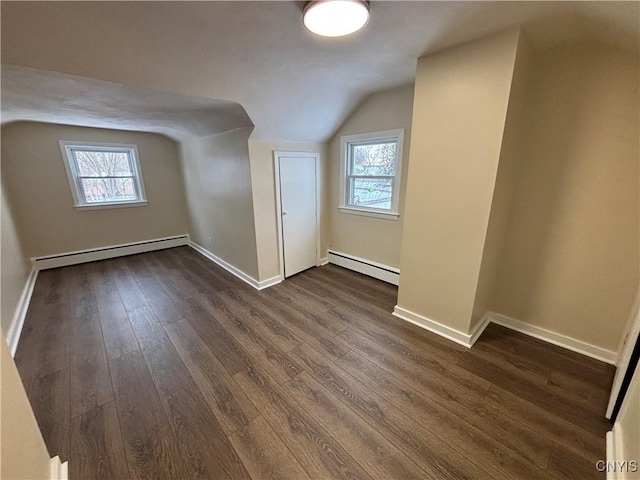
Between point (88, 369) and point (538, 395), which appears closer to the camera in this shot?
point (538, 395)

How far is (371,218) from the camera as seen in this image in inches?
133

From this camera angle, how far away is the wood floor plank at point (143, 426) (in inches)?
52.9

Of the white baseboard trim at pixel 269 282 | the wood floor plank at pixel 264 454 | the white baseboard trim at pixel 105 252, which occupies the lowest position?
the wood floor plank at pixel 264 454

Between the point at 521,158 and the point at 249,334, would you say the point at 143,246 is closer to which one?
the point at 249,334

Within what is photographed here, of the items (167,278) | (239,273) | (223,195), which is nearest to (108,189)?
(167,278)

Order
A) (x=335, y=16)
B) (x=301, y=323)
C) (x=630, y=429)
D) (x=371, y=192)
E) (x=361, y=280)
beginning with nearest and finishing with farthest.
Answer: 1. (x=630, y=429)
2. (x=335, y=16)
3. (x=301, y=323)
4. (x=371, y=192)
5. (x=361, y=280)

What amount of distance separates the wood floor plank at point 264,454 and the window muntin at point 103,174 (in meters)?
4.62

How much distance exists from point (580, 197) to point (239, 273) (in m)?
3.69

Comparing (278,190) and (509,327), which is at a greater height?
(278,190)

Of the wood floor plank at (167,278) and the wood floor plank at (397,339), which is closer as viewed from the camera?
the wood floor plank at (397,339)

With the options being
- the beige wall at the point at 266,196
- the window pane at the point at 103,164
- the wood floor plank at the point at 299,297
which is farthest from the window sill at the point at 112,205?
the wood floor plank at the point at 299,297

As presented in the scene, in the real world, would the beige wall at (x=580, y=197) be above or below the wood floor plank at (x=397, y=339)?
above

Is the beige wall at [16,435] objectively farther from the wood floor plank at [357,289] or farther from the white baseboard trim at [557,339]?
the white baseboard trim at [557,339]

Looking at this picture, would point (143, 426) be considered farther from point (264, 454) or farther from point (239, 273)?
point (239, 273)
